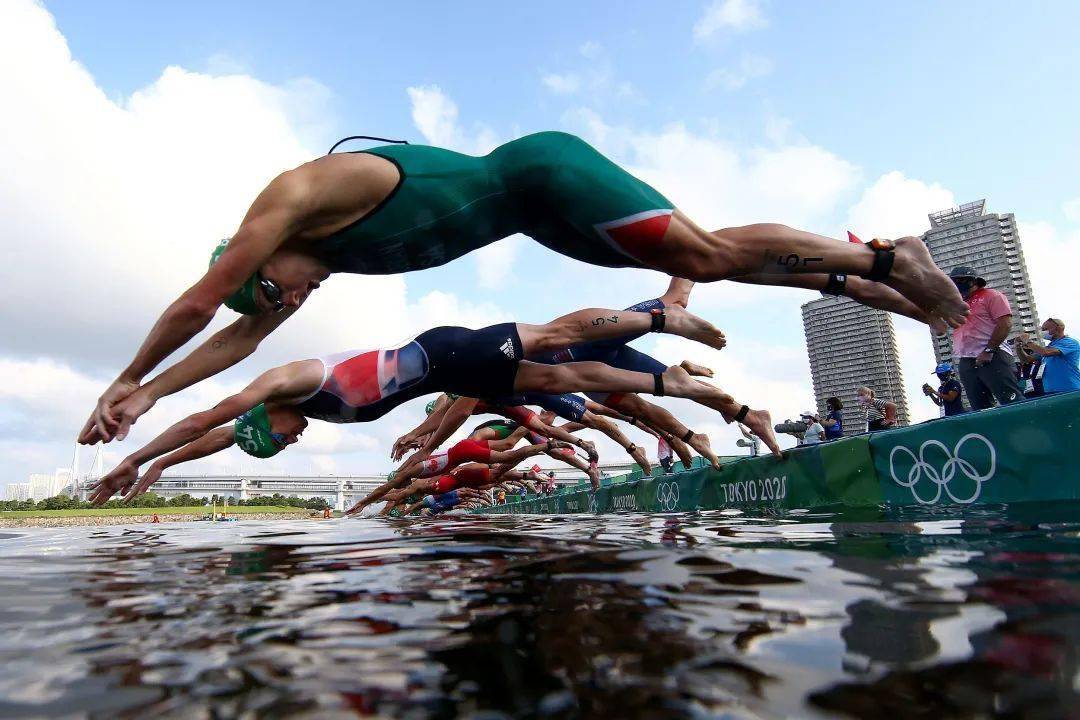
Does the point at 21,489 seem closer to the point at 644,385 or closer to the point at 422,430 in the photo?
the point at 422,430

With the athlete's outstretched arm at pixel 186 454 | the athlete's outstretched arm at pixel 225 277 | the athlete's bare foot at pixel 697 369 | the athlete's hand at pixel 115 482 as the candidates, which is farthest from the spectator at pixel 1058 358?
the athlete's hand at pixel 115 482

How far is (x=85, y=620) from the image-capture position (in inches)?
44.6

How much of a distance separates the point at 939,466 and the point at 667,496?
4.27 meters

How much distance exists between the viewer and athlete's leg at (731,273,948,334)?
286cm

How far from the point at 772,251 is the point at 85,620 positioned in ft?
8.71

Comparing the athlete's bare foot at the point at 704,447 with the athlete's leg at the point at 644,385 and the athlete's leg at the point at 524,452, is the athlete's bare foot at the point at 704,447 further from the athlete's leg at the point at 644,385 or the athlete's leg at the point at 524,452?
the athlete's leg at the point at 524,452

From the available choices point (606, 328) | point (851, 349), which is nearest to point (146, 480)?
point (606, 328)

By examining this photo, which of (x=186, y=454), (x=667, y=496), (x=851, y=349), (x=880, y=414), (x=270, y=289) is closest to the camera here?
(x=270, y=289)

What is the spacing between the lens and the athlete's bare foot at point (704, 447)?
5.73 m

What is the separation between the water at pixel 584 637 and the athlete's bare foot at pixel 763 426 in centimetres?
314

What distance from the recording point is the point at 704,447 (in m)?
5.84

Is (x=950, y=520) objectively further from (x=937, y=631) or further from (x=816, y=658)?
(x=816, y=658)

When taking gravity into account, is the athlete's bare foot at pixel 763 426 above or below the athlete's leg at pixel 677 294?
below

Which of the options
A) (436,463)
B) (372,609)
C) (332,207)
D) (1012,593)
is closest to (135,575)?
(372,609)
